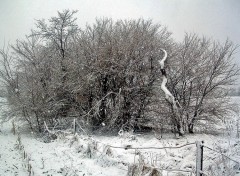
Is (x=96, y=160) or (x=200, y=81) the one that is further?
(x=200, y=81)

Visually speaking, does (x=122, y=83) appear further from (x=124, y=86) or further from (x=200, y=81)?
(x=200, y=81)

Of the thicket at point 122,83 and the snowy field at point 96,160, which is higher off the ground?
the thicket at point 122,83

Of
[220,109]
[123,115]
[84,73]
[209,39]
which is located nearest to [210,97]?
[220,109]

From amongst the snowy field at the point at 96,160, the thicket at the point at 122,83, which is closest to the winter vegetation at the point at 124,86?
the thicket at the point at 122,83

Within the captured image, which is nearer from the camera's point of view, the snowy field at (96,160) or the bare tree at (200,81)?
the snowy field at (96,160)

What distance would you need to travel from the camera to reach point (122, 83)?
2014 centimetres

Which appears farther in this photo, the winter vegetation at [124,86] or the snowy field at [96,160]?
the winter vegetation at [124,86]

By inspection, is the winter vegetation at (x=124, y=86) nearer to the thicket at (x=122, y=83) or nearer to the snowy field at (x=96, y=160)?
the thicket at (x=122, y=83)

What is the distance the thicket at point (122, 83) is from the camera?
60.6ft

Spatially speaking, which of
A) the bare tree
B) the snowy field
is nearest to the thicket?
the bare tree

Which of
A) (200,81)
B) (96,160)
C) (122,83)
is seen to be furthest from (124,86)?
(96,160)

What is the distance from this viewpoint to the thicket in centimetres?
1848

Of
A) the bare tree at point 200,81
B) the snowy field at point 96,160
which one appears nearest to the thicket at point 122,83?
the bare tree at point 200,81

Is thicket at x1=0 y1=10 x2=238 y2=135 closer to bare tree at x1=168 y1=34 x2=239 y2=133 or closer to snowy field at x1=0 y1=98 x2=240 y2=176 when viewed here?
bare tree at x1=168 y1=34 x2=239 y2=133
